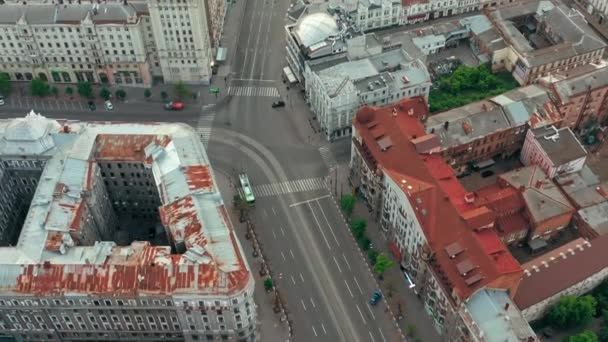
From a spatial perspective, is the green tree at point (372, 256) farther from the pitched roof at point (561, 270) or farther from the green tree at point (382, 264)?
the pitched roof at point (561, 270)

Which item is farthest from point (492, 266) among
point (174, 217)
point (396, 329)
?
point (174, 217)

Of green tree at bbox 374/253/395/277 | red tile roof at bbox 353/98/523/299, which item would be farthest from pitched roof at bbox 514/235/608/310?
green tree at bbox 374/253/395/277

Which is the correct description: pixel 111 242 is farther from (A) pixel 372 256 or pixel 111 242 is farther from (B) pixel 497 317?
(B) pixel 497 317

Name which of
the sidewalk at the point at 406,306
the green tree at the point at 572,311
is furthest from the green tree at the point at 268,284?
the green tree at the point at 572,311

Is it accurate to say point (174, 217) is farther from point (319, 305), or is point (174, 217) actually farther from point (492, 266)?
point (492, 266)

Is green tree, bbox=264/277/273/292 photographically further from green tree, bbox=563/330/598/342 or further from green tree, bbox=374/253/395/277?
green tree, bbox=563/330/598/342

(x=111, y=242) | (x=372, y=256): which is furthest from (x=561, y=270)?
(x=111, y=242)
